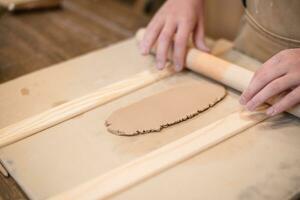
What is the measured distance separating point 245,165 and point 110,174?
26cm

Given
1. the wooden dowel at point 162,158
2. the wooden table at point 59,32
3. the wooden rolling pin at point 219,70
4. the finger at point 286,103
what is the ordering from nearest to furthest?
1. the wooden dowel at point 162,158
2. the finger at point 286,103
3. the wooden rolling pin at point 219,70
4. the wooden table at point 59,32

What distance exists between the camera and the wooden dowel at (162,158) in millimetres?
659

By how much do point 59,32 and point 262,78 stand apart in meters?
0.81

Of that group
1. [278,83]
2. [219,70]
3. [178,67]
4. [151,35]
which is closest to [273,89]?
[278,83]

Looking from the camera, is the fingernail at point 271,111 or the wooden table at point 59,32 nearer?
the fingernail at point 271,111

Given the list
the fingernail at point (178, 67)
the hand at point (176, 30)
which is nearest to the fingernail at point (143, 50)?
A: the hand at point (176, 30)

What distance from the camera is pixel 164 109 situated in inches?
33.2

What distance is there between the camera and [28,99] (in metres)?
0.94

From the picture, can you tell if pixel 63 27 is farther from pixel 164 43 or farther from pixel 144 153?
pixel 144 153

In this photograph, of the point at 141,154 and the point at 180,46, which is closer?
the point at 141,154

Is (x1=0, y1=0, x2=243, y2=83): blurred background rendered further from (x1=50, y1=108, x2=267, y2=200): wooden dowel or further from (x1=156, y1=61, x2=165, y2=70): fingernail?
(x1=50, y1=108, x2=267, y2=200): wooden dowel

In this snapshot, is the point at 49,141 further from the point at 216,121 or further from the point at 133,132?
the point at 216,121

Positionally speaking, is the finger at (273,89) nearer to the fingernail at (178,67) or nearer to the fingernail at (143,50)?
the fingernail at (178,67)

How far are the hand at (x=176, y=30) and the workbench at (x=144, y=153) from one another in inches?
2.9
